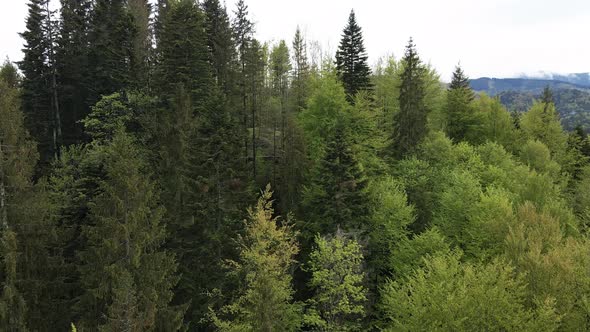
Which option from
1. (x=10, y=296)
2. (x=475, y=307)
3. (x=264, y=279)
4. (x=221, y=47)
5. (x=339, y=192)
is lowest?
(x=475, y=307)

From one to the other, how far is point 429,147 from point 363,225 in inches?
576

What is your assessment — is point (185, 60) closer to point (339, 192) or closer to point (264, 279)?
point (339, 192)

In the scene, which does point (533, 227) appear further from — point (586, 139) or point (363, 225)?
point (586, 139)

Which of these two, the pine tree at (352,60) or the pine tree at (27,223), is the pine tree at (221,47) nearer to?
the pine tree at (352,60)

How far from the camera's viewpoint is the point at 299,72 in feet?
190

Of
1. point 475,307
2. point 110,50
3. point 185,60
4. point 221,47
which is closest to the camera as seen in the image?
point 475,307

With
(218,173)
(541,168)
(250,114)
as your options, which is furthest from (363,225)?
(541,168)

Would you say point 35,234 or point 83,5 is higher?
point 83,5

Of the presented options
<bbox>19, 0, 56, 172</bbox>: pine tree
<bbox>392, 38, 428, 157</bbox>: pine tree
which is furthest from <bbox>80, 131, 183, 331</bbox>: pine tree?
<bbox>392, 38, 428, 157</bbox>: pine tree

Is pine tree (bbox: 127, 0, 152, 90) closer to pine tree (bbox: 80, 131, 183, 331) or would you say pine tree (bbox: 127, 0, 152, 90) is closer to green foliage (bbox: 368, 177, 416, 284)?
pine tree (bbox: 80, 131, 183, 331)

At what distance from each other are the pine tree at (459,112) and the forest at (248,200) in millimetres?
202

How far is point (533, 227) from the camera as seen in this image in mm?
29656

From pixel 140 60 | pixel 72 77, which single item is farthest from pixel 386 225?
pixel 72 77

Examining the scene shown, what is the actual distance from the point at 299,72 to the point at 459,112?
23344 mm
